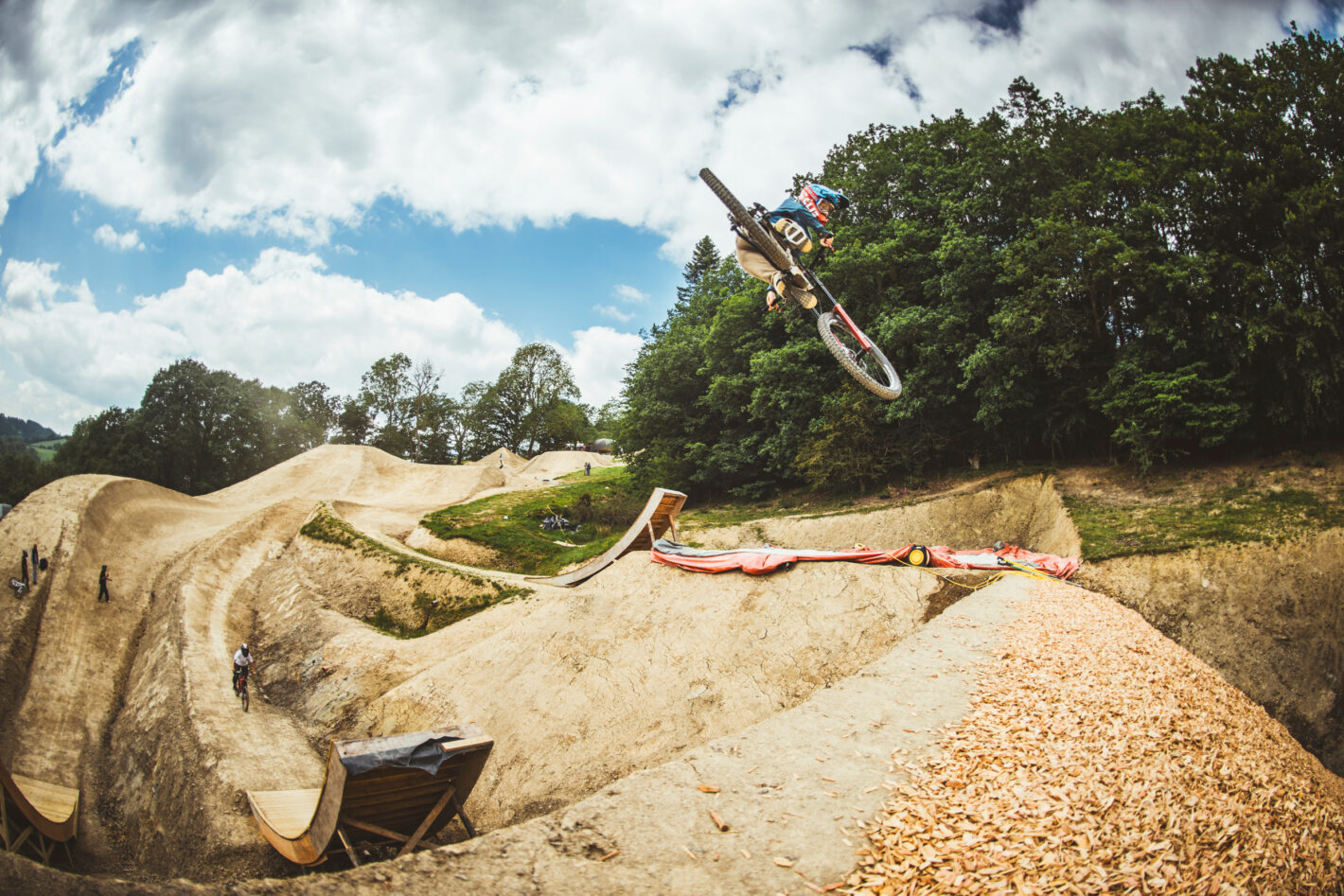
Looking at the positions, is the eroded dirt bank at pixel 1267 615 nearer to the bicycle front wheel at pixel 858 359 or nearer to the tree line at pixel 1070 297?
the tree line at pixel 1070 297

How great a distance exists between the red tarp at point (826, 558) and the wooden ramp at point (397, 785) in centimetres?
840

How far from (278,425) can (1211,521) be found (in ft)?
250

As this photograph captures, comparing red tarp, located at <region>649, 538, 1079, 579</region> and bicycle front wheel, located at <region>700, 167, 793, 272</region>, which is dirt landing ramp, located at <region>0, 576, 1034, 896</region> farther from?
bicycle front wheel, located at <region>700, 167, 793, 272</region>

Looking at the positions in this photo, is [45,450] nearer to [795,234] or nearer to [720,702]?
[720,702]

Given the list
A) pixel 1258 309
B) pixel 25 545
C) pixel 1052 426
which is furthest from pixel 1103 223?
pixel 25 545

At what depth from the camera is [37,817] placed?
10266 mm

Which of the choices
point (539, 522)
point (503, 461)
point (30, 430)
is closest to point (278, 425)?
point (503, 461)

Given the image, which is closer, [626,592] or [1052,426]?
[626,592]

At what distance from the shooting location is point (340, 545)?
2272 centimetres

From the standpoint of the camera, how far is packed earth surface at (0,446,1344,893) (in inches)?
185

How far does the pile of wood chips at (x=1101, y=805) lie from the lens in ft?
14.4

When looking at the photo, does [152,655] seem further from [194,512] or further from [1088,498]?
[1088,498]

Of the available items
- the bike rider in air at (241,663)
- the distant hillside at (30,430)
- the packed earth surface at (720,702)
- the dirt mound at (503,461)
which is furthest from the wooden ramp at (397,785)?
the distant hillside at (30,430)

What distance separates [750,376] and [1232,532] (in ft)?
68.7
